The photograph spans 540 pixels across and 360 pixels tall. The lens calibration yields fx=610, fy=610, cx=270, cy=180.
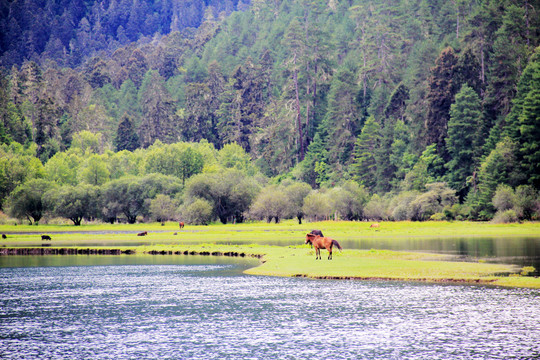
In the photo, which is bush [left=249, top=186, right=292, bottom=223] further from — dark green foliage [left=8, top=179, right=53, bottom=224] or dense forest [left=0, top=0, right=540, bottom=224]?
dark green foliage [left=8, top=179, right=53, bottom=224]

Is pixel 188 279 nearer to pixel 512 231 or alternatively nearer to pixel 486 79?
pixel 512 231

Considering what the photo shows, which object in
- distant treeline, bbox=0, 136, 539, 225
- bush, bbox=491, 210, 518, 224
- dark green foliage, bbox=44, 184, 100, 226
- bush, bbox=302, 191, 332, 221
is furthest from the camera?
dark green foliage, bbox=44, 184, 100, 226

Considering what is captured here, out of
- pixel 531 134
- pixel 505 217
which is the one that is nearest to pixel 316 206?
pixel 505 217

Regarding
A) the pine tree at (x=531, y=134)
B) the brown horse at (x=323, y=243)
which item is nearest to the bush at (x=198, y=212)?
the pine tree at (x=531, y=134)

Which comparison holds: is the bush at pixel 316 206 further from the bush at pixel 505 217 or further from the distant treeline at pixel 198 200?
the bush at pixel 505 217

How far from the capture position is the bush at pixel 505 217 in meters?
88.1

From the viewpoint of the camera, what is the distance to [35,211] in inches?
4606

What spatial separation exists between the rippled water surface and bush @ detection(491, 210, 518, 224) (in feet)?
184

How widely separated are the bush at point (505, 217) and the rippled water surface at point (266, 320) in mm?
55964

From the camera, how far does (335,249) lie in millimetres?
59312

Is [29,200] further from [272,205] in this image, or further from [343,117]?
[343,117]

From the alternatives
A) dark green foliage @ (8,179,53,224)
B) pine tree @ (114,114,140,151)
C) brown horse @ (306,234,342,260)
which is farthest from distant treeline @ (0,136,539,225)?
pine tree @ (114,114,140,151)

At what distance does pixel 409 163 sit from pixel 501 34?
33.1 meters

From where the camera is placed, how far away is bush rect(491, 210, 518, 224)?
88.1 m
